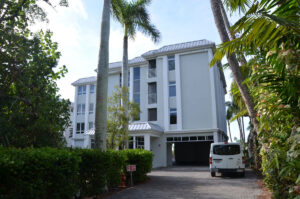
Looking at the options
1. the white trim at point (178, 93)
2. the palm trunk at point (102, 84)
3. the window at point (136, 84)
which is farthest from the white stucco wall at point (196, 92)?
the palm trunk at point (102, 84)

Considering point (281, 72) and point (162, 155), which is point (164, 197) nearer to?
point (281, 72)

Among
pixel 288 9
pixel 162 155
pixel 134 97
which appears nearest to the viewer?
pixel 288 9

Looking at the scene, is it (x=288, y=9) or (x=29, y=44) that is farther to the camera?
(x=29, y=44)

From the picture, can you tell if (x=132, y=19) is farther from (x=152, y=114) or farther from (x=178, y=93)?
(x=152, y=114)

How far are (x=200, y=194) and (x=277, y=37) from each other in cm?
666

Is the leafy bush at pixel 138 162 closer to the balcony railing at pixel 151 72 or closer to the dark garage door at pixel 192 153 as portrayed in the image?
the balcony railing at pixel 151 72

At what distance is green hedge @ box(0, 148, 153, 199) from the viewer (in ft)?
14.8

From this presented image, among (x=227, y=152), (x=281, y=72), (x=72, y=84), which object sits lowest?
(x=227, y=152)

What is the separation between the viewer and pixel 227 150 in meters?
13.2

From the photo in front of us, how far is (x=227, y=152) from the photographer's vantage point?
13.2 metres

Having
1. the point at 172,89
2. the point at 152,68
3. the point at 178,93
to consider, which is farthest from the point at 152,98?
the point at 152,68

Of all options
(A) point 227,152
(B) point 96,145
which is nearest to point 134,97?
(A) point 227,152

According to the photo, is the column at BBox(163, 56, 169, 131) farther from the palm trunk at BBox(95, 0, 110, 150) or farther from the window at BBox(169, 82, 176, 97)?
the palm trunk at BBox(95, 0, 110, 150)

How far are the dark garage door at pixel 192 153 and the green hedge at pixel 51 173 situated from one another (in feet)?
77.1
